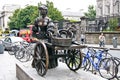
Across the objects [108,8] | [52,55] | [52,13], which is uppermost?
[108,8]

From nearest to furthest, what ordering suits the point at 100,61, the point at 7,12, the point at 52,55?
1. the point at 52,55
2. the point at 100,61
3. the point at 7,12

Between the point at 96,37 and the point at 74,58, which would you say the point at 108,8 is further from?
the point at 74,58

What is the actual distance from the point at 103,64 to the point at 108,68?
372 mm

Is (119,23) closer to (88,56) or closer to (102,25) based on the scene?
(102,25)

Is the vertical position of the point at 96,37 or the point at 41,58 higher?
the point at 41,58

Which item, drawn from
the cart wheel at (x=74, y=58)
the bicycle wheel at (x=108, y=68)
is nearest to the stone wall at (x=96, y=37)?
the bicycle wheel at (x=108, y=68)

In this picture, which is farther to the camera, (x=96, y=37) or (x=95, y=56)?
(x=96, y=37)

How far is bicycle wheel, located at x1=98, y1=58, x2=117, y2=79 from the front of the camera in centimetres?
1085

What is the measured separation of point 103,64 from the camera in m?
11.4

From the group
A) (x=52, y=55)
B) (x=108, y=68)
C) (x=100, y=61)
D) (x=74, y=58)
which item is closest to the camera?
(x=52, y=55)

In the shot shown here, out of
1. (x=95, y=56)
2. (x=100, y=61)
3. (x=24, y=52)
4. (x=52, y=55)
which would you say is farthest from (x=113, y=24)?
(x=52, y=55)

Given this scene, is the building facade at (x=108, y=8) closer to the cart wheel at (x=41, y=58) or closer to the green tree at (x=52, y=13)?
the green tree at (x=52, y=13)

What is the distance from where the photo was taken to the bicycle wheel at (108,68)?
1085 centimetres

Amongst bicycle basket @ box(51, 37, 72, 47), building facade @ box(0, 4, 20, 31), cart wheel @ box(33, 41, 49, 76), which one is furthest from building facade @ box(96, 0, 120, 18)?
building facade @ box(0, 4, 20, 31)
